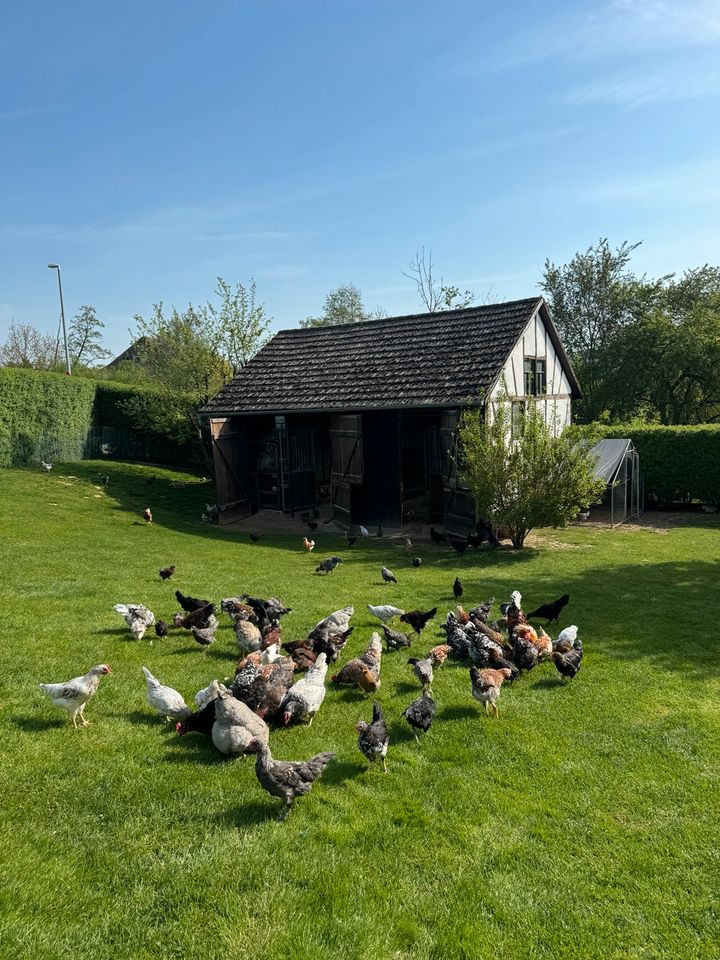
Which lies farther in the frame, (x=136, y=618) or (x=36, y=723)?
(x=136, y=618)

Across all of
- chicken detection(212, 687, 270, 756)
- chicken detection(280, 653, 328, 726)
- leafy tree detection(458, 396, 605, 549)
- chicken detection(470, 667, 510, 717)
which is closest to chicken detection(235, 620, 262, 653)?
chicken detection(280, 653, 328, 726)

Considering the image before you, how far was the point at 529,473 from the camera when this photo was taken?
17172 millimetres

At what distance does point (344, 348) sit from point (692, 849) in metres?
21.3

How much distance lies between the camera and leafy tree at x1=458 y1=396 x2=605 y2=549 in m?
17.1

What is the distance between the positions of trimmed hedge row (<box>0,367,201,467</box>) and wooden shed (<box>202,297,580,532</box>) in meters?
9.11

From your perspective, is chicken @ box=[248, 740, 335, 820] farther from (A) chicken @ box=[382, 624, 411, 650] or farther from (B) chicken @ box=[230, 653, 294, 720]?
(A) chicken @ box=[382, 624, 411, 650]

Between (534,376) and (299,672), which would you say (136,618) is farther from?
(534,376)

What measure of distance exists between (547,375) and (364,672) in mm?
17546

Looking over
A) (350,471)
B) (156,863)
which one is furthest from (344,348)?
(156,863)

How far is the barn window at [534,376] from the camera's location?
2110cm

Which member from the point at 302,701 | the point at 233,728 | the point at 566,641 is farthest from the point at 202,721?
the point at 566,641

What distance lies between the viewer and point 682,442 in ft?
78.1

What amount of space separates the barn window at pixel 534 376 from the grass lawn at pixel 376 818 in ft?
40.6

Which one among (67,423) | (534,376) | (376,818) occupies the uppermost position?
(534,376)
